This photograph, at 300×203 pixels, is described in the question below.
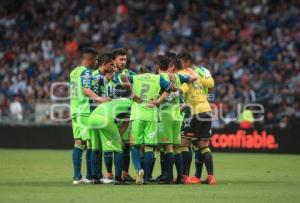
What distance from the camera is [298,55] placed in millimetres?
28016

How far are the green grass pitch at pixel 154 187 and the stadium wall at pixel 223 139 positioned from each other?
5.21 m

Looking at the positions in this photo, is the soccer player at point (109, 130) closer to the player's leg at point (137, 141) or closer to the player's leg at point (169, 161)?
the player's leg at point (137, 141)

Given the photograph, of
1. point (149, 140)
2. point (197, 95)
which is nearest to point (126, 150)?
point (149, 140)

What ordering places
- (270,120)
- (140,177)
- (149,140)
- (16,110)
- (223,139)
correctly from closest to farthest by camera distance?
(140,177) → (149,140) → (270,120) → (223,139) → (16,110)

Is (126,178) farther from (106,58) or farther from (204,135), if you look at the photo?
(106,58)

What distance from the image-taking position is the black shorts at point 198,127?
51.2ft

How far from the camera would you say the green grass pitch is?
12.3m

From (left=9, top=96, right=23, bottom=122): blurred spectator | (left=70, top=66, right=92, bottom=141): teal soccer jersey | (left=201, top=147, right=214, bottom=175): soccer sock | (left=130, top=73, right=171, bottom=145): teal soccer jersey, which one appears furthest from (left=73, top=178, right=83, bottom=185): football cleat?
(left=9, top=96, right=23, bottom=122): blurred spectator

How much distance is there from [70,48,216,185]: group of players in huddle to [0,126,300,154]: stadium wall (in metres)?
10.8

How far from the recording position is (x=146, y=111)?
14938 millimetres

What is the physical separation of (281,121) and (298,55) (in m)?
2.92

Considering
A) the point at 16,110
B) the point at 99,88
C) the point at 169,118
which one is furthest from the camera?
the point at 16,110

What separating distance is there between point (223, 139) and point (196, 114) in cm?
1146

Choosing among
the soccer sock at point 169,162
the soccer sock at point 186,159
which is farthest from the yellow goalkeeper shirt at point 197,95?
the soccer sock at point 169,162
